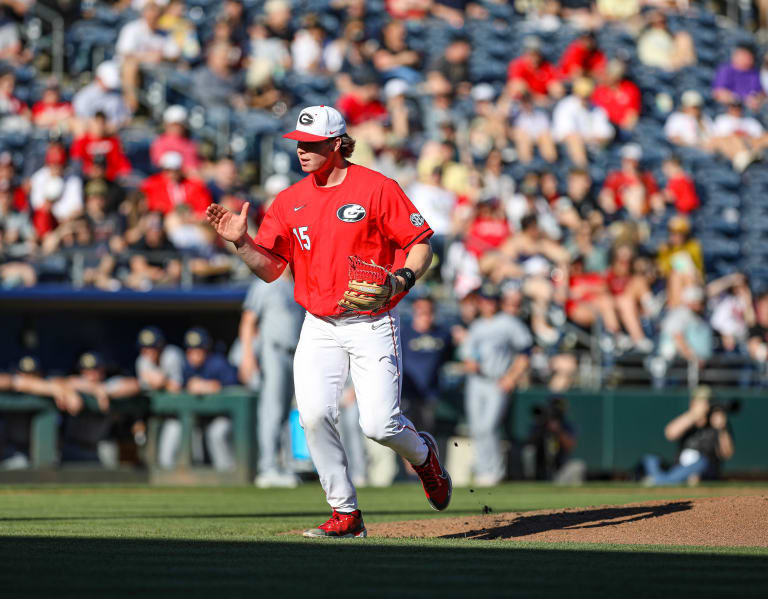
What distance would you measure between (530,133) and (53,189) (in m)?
6.71

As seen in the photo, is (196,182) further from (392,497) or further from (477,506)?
(477,506)

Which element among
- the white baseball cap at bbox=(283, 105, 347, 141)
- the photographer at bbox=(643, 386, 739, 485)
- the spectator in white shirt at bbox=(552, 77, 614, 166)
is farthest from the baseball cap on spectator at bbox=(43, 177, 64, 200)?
the white baseball cap at bbox=(283, 105, 347, 141)

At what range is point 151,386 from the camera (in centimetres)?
1422

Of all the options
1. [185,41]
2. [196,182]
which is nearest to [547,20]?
[185,41]

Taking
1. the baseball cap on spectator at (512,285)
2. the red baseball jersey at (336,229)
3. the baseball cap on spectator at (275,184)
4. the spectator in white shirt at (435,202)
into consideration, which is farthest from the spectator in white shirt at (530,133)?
the red baseball jersey at (336,229)

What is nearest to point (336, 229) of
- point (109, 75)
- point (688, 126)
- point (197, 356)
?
point (197, 356)

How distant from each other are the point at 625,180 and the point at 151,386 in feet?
23.9

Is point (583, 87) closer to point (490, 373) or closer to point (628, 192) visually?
point (628, 192)

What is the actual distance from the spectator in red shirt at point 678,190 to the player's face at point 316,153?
1260 centimetres

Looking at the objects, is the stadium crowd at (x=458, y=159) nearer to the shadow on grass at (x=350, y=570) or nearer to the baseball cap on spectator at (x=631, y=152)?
the baseball cap on spectator at (x=631, y=152)

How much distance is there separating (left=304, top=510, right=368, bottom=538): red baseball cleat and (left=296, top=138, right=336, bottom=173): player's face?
5.56 feet

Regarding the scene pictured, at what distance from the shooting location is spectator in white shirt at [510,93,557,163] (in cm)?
1859

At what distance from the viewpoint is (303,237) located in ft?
22.6

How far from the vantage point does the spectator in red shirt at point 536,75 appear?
783 inches
